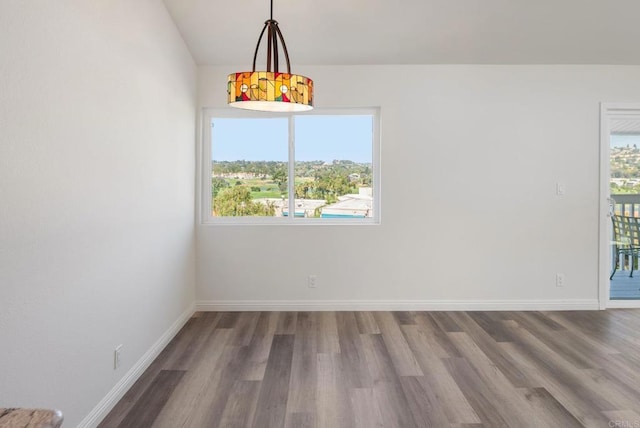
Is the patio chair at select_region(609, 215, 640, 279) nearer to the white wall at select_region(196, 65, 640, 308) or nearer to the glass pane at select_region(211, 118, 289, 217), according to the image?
the white wall at select_region(196, 65, 640, 308)

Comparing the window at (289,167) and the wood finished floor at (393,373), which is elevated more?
the window at (289,167)

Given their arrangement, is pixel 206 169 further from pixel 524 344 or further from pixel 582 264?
pixel 582 264

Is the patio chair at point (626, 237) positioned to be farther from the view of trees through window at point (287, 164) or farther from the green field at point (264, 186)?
the green field at point (264, 186)

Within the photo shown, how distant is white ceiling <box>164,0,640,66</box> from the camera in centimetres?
327

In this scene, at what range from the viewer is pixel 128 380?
8.36ft

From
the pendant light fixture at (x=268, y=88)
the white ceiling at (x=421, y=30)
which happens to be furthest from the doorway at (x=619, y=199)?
the pendant light fixture at (x=268, y=88)

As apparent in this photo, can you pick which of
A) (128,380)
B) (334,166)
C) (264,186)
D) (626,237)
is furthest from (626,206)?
(128,380)

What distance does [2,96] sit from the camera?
1.49m

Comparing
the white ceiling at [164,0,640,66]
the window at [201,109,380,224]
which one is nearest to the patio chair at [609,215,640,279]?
the white ceiling at [164,0,640,66]

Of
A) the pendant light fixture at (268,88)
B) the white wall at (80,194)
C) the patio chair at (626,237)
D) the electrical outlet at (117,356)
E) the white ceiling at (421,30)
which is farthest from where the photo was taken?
the patio chair at (626,237)

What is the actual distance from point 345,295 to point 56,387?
8.98 ft

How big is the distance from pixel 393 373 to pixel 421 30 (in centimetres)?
280

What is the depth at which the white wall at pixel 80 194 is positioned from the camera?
157 centimetres

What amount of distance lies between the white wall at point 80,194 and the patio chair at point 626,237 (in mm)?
4360
